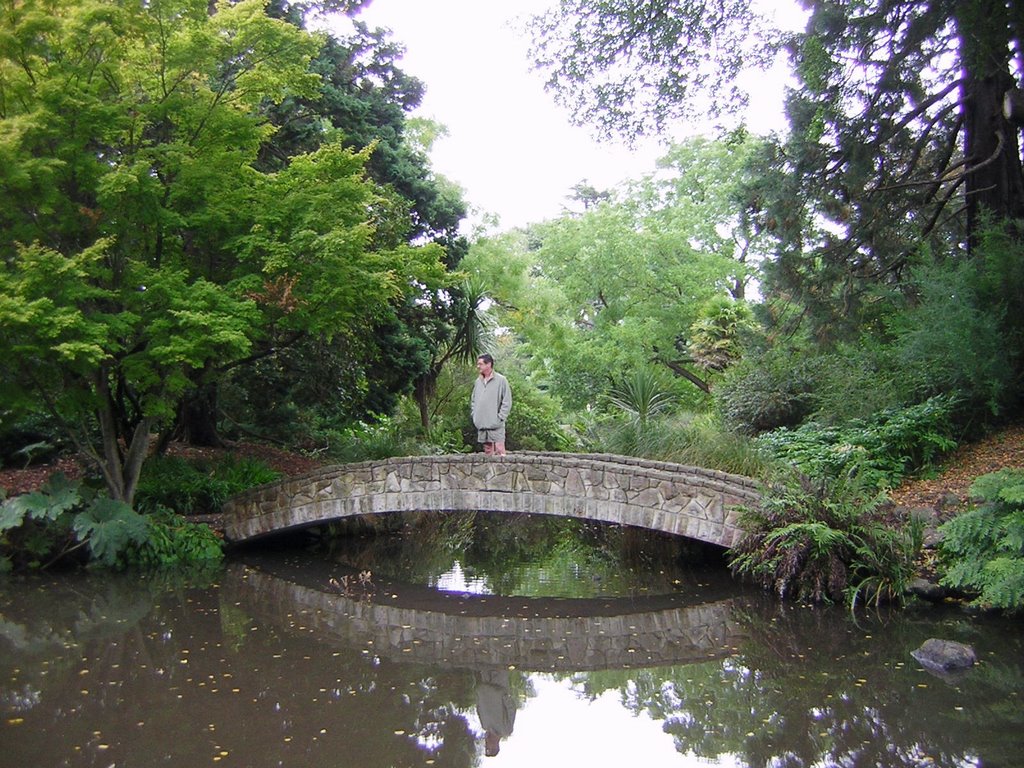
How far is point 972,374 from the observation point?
1130 cm

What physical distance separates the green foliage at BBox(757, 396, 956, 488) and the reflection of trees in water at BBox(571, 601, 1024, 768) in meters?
3.06

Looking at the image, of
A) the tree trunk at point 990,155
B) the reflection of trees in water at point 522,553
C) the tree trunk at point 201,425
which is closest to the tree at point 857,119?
the tree trunk at point 990,155

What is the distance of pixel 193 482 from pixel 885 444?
10.0 metres

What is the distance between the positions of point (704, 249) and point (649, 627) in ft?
61.8

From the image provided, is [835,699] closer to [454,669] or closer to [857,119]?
[454,669]

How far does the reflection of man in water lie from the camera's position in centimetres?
608

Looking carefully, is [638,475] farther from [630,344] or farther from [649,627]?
[630,344]

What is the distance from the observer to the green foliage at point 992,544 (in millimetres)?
7531

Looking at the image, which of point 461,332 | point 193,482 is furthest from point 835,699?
point 461,332

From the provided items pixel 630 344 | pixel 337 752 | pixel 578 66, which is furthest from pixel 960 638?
pixel 630 344

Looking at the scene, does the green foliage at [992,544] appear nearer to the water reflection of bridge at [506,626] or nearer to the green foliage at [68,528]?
the water reflection of bridge at [506,626]

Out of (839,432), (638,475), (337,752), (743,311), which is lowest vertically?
(337,752)

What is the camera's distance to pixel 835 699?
259 inches

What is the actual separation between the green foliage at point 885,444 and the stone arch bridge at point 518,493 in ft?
5.27
